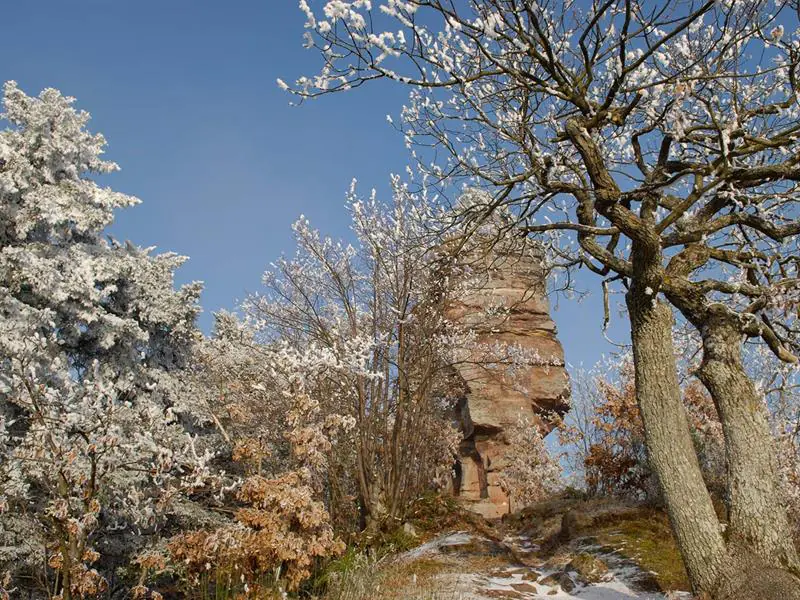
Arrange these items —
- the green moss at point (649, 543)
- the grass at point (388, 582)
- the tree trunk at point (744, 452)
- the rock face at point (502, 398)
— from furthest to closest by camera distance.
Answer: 1. the rock face at point (502, 398)
2. the green moss at point (649, 543)
3. the grass at point (388, 582)
4. the tree trunk at point (744, 452)

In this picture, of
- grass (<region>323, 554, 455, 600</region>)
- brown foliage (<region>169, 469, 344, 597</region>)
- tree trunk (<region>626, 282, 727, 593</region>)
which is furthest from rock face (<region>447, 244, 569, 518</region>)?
brown foliage (<region>169, 469, 344, 597</region>)

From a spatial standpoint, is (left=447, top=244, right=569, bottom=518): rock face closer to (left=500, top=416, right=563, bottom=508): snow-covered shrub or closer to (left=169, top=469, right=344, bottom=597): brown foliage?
(left=500, top=416, right=563, bottom=508): snow-covered shrub

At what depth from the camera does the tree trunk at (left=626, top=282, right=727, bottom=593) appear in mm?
6297

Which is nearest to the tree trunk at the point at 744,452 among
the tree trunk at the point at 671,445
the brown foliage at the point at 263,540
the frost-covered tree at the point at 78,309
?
the tree trunk at the point at 671,445

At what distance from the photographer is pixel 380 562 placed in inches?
351

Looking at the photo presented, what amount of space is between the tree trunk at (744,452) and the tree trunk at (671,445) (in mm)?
277

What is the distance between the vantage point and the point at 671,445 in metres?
6.63

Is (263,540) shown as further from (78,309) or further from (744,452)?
(78,309)

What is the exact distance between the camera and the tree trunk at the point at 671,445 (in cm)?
630

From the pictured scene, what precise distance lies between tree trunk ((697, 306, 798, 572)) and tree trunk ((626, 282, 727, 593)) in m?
0.28

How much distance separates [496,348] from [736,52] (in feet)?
28.7

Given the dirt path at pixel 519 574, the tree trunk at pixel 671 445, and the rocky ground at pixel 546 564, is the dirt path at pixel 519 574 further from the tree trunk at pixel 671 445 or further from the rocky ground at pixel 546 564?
the tree trunk at pixel 671 445

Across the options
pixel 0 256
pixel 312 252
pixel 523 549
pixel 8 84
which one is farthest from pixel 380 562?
pixel 8 84

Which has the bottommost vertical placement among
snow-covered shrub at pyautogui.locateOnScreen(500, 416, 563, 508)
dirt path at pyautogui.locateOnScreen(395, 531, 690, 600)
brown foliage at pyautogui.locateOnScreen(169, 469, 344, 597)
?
dirt path at pyautogui.locateOnScreen(395, 531, 690, 600)
